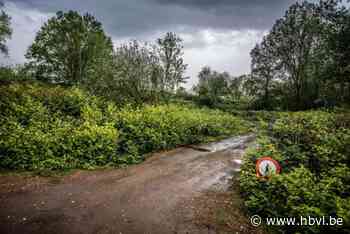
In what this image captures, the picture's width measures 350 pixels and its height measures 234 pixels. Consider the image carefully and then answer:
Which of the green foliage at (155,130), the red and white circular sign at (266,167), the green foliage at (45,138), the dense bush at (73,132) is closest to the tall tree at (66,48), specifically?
the dense bush at (73,132)

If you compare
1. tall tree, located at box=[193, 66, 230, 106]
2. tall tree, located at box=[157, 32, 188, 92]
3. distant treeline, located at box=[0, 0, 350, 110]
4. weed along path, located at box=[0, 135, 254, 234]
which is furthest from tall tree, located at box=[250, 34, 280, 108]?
weed along path, located at box=[0, 135, 254, 234]

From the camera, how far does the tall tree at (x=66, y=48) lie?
20.5 m

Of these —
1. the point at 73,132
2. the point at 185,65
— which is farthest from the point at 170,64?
the point at 73,132

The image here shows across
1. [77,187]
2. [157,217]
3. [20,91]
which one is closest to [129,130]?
[77,187]

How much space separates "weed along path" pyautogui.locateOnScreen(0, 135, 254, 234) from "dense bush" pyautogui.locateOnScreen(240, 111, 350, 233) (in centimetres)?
81

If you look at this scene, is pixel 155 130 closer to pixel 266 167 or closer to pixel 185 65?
pixel 266 167

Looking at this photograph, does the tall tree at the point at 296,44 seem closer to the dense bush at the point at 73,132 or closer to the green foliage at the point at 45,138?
the dense bush at the point at 73,132

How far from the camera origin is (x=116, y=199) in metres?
4.32

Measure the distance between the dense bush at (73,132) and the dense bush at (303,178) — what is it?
4723mm

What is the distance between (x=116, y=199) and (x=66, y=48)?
74.1ft

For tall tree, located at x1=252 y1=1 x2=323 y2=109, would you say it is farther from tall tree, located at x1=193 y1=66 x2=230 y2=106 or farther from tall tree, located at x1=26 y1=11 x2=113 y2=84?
tall tree, located at x1=26 y1=11 x2=113 y2=84

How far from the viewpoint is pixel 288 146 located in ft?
17.2

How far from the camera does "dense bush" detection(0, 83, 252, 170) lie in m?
5.96

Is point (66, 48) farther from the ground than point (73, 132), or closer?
farther from the ground
